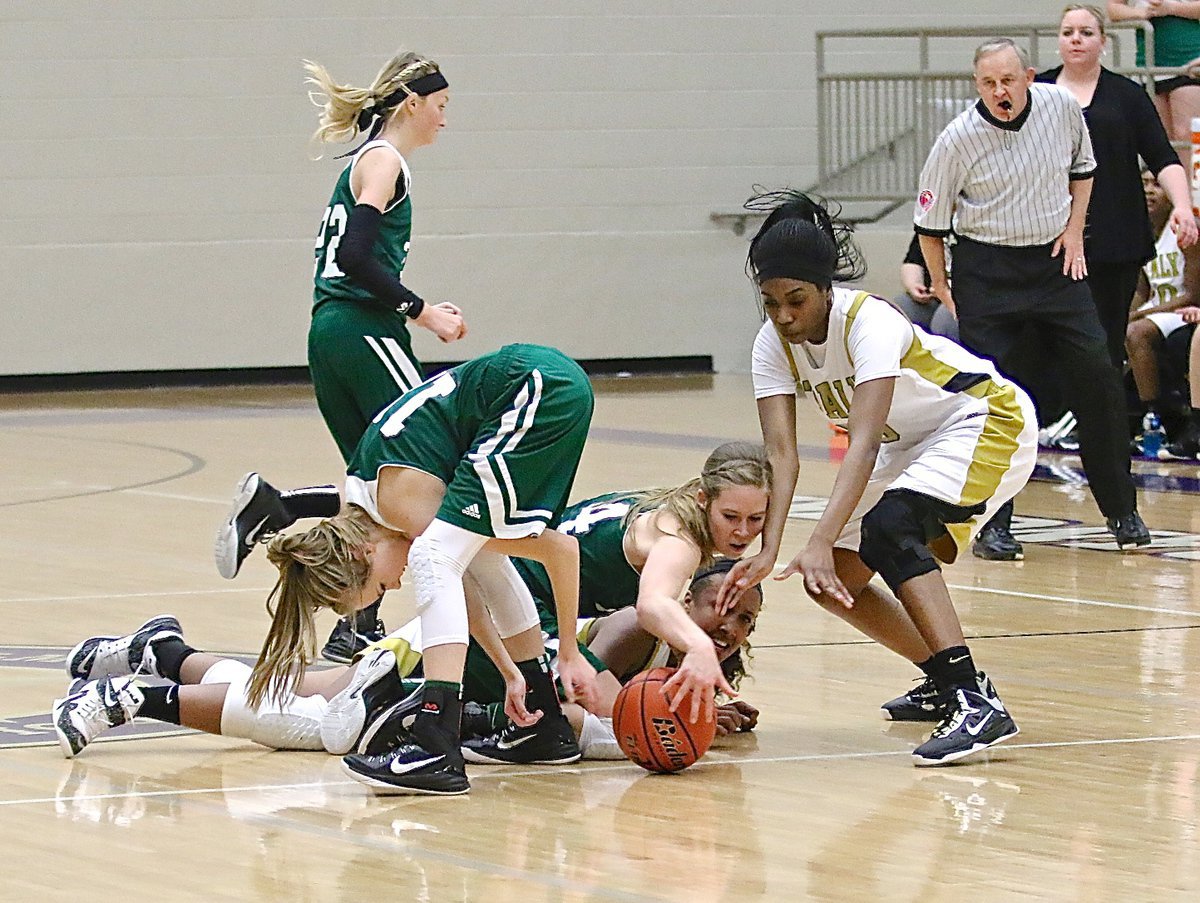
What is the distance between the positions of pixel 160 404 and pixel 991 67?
26.0ft

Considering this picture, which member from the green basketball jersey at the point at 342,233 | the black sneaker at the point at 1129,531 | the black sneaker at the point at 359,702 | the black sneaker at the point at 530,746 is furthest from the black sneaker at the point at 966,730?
the black sneaker at the point at 1129,531

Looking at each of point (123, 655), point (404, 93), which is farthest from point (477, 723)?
point (404, 93)

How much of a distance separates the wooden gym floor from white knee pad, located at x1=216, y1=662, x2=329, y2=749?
2.0 inches

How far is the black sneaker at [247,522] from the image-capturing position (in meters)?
5.56

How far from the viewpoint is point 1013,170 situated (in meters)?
7.61

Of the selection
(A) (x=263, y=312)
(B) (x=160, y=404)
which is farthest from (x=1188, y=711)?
(A) (x=263, y=312)

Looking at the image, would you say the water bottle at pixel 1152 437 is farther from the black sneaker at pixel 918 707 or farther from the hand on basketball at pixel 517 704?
the hand on basketball at pixel 517 704

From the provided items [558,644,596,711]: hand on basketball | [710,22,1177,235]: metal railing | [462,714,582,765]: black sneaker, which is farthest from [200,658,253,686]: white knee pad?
[710,22,1177,235]: metal railing

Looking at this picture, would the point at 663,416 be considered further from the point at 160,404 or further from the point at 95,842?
the point at 95,842

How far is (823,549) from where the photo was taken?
453 cm

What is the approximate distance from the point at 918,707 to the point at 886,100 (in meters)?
10.6

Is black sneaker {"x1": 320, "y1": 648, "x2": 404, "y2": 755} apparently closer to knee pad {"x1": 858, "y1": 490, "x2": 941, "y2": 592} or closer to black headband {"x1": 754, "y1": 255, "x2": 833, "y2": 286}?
knee pad {"x1": 858, "y1": 490, "x2": 941, "y2": 592}

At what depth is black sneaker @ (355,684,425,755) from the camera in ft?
14.1

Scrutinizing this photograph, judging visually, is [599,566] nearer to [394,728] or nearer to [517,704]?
[517,704]
